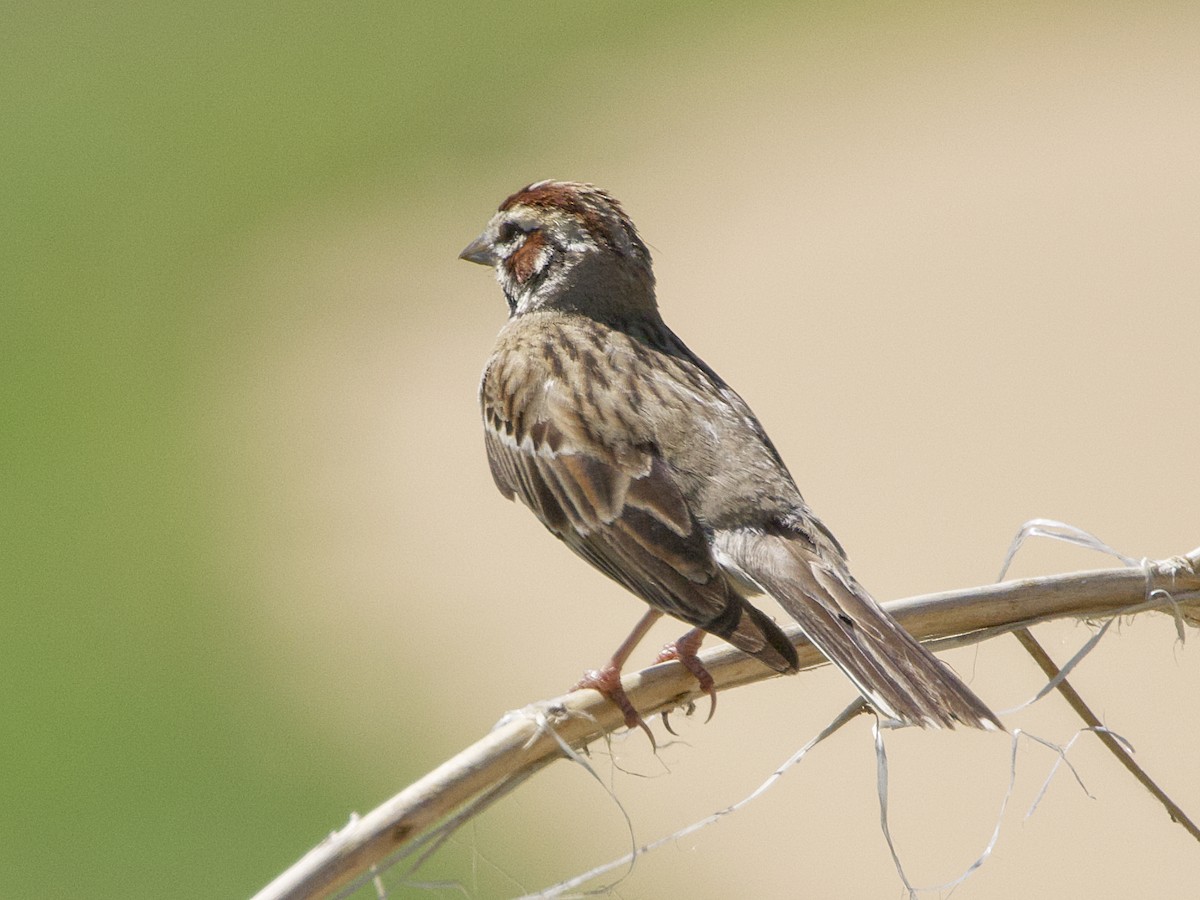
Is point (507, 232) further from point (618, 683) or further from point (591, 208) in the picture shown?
point (618, 683)

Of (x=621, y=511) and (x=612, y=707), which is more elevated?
(x=621, y=511)

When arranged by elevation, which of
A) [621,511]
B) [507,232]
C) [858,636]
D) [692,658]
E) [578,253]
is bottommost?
[858,636]

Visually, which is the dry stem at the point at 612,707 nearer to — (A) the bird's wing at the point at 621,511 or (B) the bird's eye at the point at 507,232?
(A) the bird's wing at the point at 621,511

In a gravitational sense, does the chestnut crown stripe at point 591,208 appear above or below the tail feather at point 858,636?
above

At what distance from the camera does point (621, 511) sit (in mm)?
3994

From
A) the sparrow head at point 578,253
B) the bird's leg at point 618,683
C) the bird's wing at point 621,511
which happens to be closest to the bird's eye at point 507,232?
the sparrow head at point 578,253

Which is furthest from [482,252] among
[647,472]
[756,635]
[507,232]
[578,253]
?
[756,635]

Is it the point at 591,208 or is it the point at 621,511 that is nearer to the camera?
the point at 621,511

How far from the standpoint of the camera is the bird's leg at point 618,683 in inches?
116

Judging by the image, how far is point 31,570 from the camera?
11492mm

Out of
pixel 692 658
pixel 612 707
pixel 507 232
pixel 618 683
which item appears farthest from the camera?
pixel 507 232

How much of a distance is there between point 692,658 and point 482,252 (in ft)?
6.94

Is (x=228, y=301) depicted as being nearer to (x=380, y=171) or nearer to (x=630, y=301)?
(x=380, y=171)

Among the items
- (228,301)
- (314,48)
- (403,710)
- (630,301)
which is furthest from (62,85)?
(630,301)
